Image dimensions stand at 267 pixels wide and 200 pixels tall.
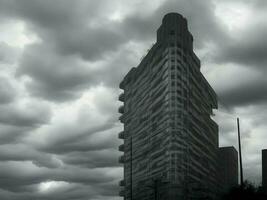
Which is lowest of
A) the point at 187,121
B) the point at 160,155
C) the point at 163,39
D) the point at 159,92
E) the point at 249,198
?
the point at 249,198

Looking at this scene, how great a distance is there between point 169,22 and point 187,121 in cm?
3773

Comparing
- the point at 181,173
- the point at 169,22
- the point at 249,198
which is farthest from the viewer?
the point at 169,22

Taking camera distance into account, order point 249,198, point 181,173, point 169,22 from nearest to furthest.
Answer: point 249,198, point 181,173, point 169,22

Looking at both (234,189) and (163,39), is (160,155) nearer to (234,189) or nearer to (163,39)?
(163,39)

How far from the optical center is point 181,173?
18062 centimetres

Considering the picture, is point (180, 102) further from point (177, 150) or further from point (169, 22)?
point (169, 22)

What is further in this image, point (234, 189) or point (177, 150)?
point (177, 150)

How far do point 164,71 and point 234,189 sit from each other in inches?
4884

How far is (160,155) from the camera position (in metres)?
190

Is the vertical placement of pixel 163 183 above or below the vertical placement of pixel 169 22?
below

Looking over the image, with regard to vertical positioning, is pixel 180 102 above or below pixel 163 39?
below

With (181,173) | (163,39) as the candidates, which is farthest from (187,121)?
(163,39)

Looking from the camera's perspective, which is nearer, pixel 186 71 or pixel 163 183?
pixel 163 183

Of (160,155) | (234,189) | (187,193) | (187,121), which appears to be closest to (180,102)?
(187,121)
